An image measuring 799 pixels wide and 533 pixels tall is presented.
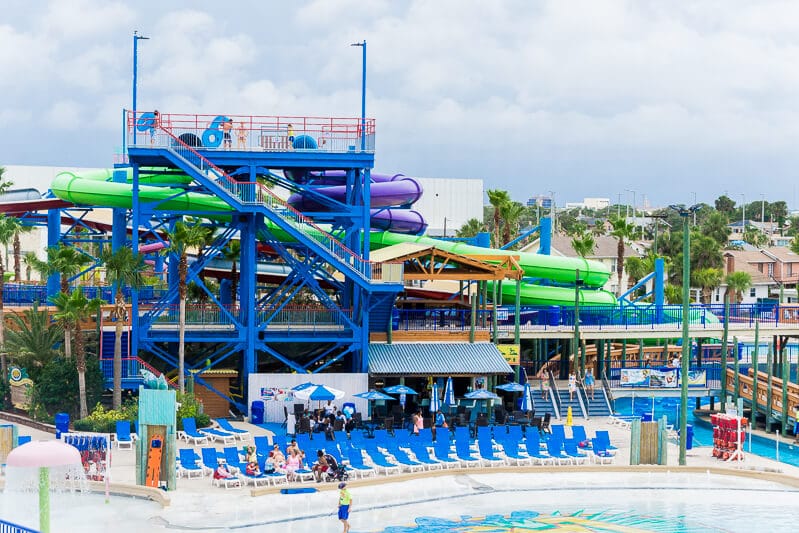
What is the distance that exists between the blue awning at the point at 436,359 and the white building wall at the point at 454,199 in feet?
234

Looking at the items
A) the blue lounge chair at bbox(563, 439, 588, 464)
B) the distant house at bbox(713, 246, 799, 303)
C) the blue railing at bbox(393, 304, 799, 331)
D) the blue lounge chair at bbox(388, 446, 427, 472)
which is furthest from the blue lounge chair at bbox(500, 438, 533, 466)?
the distant house at bbox(713, 246, 799, 303)

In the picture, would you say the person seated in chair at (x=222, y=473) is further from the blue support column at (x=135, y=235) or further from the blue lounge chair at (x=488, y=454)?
the blue support column at (x=135, y=235)

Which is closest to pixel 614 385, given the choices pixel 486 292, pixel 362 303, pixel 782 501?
pixel 486 292

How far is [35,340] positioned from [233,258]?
9.92m

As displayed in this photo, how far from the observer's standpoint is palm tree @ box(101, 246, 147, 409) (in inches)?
1633

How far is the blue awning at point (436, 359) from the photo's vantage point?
149 ft

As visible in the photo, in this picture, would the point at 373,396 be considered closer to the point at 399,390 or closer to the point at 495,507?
the point at 399,390

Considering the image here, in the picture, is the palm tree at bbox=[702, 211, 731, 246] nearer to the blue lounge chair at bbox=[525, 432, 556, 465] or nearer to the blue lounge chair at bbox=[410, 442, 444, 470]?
the blue lounge chair at bbox=[525, 432, 556, 465]

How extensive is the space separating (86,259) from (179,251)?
14.7 ft

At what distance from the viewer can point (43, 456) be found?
23.1 m

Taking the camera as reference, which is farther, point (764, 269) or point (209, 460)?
point (764, 269)

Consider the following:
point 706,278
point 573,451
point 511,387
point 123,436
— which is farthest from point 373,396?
point 706,278

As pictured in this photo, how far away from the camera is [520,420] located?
4241 cm

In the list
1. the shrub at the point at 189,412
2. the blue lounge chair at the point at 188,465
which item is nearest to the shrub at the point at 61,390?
the shrub at the point at 189,412
